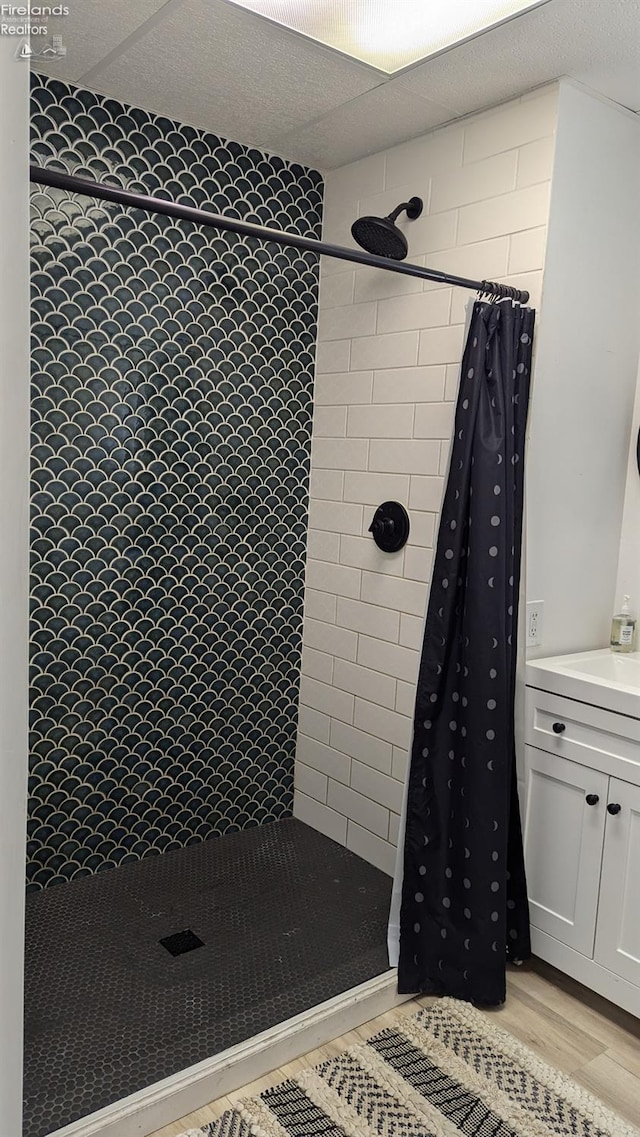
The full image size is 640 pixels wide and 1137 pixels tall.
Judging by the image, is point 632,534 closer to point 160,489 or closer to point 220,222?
point 160,489

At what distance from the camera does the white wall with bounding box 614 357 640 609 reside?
2.55m

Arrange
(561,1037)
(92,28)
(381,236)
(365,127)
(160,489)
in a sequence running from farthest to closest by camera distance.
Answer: (160,489)
(365,127)
(381,236)
(561,1037)
(92,28)

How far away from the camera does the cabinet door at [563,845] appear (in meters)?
2.17

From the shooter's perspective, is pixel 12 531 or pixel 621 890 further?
pixel 621 890

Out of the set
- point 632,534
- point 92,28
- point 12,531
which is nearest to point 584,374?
point 632,534

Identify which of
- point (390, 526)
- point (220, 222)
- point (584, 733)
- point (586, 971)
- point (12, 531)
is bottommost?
point (586, 971)

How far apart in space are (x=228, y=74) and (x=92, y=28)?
37cm

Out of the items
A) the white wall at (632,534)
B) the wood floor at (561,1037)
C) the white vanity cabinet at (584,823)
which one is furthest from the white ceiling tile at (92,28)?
the wood floor at (561,1037)

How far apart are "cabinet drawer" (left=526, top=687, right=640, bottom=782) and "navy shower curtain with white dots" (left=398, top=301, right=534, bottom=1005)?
11cm

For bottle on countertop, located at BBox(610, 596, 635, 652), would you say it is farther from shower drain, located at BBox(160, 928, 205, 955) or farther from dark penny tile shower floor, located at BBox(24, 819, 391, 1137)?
shower drain, located at BBox(160, 928, 205, 955)

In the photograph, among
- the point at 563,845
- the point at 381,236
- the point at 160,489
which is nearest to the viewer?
→ the point at 563,845

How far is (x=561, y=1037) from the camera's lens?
212cm

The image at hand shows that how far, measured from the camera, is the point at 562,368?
2.30 metres

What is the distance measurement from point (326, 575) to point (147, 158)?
4.91 feet
